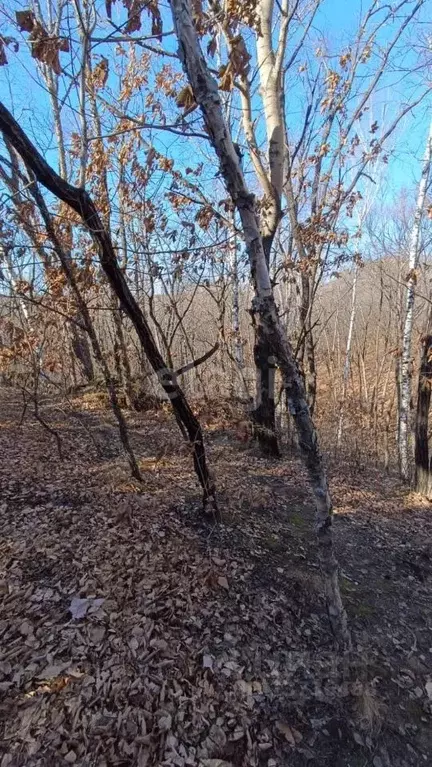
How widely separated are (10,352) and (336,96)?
248 inches

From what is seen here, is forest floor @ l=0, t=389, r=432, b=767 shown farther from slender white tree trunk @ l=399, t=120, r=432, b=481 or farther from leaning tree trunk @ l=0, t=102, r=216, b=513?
slender white tree trunk @ l=399, t=120, r=432, b=481

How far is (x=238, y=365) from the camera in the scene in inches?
284

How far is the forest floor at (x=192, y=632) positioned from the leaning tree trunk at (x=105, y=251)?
34.2 inches

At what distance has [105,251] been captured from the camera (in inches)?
110

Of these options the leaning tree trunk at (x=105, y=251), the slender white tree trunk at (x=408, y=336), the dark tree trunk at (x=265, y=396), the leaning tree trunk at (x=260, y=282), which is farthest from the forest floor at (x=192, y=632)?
the slender white tree trunk at (x=408, y=336)

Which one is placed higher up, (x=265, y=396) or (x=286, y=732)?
(x=265, y=396)

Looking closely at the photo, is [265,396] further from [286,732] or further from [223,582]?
[286,732]

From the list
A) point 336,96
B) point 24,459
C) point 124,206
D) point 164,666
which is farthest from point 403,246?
point 164,666

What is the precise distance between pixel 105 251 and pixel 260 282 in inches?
51.4

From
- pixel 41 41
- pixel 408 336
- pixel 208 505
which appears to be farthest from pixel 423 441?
pixel 41 41

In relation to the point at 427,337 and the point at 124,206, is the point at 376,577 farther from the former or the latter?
the point at 124,206

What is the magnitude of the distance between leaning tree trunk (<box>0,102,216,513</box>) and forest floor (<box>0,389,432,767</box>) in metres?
0.87

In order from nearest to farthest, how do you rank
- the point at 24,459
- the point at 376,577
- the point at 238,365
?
the point at 376,577, the point at 24,459, the point at 238,365

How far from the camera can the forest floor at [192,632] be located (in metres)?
2.00
